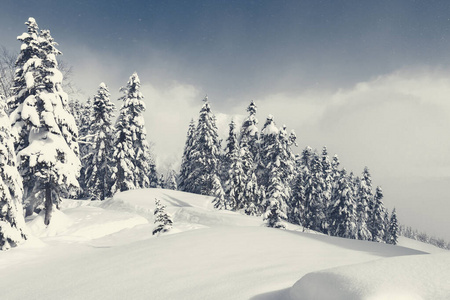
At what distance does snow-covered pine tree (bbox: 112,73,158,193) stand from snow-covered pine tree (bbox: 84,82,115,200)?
1.53 m

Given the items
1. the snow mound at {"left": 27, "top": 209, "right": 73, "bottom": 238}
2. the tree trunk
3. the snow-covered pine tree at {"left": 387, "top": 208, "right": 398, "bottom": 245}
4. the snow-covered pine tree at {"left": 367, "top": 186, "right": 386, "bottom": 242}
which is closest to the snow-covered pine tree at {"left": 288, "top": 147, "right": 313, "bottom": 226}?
the snow-covered pine tree at {"left": 367, "top": 186, "right": 386, "bottom": 242}

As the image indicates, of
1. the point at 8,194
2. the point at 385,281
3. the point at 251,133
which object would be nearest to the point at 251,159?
the point at 251,133

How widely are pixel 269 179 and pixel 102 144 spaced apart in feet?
68.3

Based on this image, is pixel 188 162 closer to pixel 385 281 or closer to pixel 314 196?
pixel 314 196

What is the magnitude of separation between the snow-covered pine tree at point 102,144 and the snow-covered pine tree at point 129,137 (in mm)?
1531

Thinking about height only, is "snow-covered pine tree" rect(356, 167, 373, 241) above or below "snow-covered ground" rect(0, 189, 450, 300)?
above

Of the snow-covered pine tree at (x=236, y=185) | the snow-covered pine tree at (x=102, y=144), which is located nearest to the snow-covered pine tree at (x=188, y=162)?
the snow-covered pine tree at (x=236, y=185)

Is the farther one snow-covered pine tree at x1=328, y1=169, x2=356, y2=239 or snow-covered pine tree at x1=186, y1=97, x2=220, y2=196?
snow-covered pine tree at x1=328, y1=169, x2=356, y2=239

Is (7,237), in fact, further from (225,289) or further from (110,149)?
(110,149)

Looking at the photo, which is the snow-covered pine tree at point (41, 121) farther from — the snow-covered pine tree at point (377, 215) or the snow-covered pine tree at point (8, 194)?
the snow-covered pine tree at point (377, 215)

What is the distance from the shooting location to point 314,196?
43.4m

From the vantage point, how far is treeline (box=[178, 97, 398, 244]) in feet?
111

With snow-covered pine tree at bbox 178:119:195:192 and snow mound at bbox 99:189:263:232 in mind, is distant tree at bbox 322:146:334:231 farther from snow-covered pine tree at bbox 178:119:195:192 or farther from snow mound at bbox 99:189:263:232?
snow mound at bbox 99:189:263:232

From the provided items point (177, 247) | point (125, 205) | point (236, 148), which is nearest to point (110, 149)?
point (125, 205)
